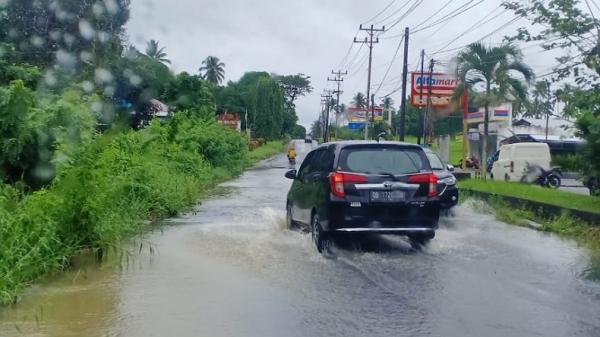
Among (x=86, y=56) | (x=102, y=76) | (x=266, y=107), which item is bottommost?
(x=102, y=76)

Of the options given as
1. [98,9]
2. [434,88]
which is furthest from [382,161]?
[434,88]

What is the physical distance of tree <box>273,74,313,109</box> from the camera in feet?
404

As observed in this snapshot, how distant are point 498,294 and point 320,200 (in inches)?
130

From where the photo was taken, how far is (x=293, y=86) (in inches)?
4889

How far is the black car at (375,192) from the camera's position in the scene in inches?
380

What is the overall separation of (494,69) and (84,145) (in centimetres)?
2119

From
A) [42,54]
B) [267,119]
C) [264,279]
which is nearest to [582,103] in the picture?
[264,279]

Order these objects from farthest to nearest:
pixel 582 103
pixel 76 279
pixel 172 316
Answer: pixel 582 103 → pixel 76 279 → pixel 172 316

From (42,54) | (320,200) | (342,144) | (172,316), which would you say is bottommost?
(172,316)

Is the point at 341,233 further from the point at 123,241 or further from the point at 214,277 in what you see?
the point at 123,241

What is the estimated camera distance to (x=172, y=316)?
6602 millimetres

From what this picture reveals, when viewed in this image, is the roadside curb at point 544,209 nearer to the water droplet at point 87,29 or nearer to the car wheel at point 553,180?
the car wheel at point 553,180

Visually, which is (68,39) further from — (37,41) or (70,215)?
(70,215)

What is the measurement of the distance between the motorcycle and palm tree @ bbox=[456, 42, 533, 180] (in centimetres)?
229
